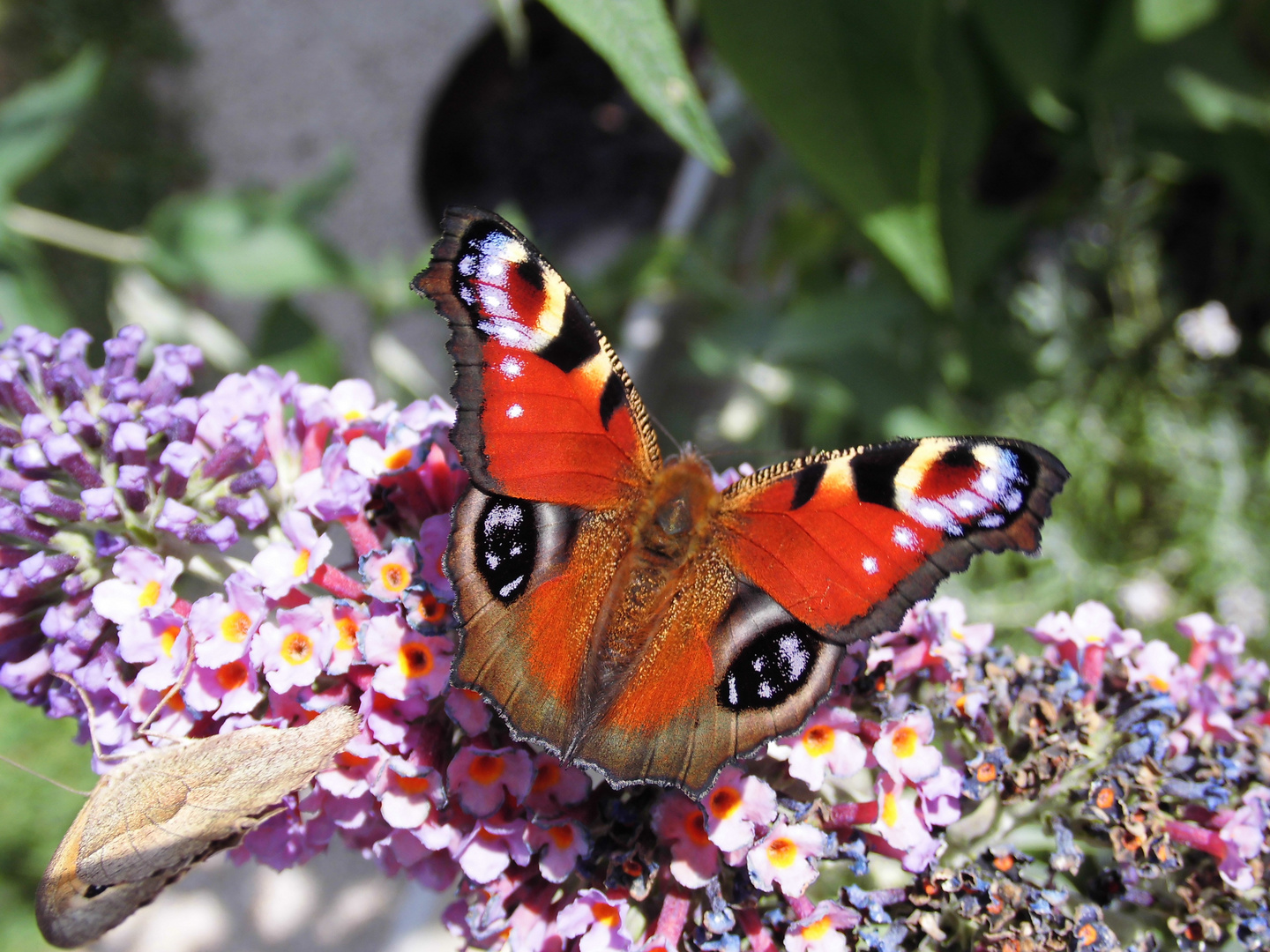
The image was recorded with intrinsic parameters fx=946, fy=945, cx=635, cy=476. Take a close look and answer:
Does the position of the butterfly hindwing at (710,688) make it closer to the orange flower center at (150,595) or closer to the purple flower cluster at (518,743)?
the purple flower cluster at (518,743)

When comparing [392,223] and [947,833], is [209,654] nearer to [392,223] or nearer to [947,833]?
[947,833]

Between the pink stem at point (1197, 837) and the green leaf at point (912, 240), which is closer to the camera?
A: the pink stem at point (1197, 837)

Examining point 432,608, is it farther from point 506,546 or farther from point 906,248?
point 906,248

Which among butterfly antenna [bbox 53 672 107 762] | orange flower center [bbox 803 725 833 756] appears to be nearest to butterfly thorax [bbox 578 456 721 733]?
orange flower center [bbox 803 725 833 756]

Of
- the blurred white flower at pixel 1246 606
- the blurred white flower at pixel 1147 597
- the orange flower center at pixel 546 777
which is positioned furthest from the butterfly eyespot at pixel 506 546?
the blurred white flower at pixel 1246 606

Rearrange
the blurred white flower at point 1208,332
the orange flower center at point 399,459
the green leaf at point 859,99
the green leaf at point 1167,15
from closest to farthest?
the orange flower center at point 399,459, the green leaf at point 859,99, the green leaf at point 1167,15, the blurred white flower at point 1208,332
